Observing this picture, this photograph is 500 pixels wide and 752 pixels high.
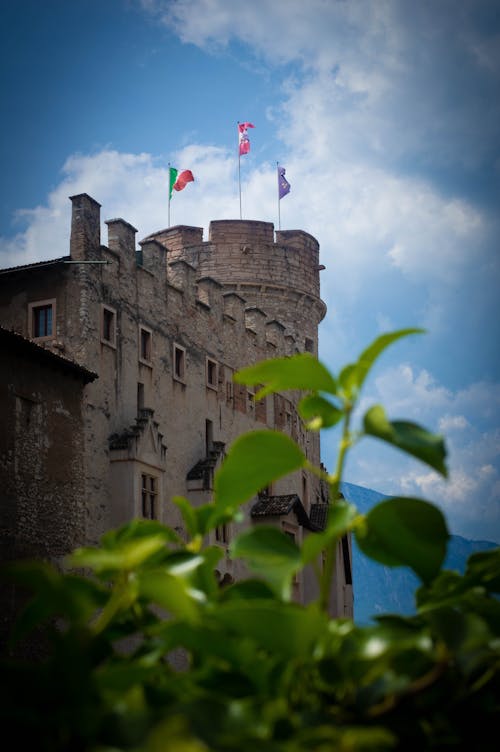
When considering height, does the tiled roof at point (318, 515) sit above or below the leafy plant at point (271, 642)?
above

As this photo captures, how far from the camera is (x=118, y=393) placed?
23.3m

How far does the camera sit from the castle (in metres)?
19.4

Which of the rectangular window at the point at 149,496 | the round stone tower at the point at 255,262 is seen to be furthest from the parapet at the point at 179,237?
the rectangular window at the point at 149,496

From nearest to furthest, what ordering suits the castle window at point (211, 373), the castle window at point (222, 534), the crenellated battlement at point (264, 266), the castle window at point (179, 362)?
the castle window at point (222, 534) < the castle window at point (179, 362) < the castle window at point (211, 373) < the crenellated battlement at point (264, 266)

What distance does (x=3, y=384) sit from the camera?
18.6 m

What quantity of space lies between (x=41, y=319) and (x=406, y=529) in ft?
74.0

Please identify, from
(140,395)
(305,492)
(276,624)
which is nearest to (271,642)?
(276,624)

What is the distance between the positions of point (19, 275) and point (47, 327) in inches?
62.9

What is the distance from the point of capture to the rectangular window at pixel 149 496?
2319cm

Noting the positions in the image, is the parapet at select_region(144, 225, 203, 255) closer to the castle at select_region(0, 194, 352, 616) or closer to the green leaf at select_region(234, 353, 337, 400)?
the castle at select_region(0, 194, 352, 616)

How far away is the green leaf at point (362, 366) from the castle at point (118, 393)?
18050 millimetres

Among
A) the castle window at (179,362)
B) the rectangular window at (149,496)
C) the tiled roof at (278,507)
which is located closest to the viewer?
the rectangular window at (149,496)

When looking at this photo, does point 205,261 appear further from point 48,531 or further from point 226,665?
point 226,665

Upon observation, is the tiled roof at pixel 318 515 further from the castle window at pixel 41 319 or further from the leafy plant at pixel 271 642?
the leafy plant at pixel 271 642
